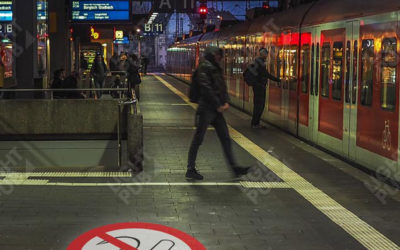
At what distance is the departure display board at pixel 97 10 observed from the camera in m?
19.5

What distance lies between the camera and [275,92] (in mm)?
13680

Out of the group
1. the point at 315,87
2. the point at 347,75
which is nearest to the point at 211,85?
the point at 347,75

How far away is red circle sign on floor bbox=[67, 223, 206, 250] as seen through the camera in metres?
5.02

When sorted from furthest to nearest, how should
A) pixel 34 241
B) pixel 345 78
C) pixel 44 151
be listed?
pixel 44 151
pixel 345 78
pixel 34 241

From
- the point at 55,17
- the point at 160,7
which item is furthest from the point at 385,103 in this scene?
the point at 160,7

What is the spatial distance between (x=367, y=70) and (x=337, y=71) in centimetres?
128

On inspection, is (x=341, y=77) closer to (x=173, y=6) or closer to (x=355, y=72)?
(x=355, y=72)

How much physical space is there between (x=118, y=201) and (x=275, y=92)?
7829 mm

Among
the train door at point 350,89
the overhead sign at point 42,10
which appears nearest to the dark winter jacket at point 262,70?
the train door at point 350,89

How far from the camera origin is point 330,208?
20.6ft

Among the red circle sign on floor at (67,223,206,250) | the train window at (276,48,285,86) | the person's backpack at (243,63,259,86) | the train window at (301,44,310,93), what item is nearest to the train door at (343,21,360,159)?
the train window at (301,44,310,93)

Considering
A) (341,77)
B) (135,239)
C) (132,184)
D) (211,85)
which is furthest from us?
(341,77)

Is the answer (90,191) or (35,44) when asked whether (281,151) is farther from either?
(35,44)

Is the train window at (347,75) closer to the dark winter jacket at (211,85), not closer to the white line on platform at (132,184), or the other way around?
the white line on platform at (132,184)
